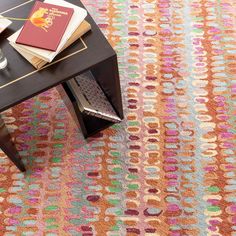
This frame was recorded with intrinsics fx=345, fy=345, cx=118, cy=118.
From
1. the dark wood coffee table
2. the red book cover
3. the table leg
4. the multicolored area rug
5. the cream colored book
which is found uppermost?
the red book cover

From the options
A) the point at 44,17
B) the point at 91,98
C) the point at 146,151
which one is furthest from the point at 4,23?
the point at 146,151

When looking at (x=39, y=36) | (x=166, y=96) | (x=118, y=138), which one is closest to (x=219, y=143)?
(x=166, y=96)

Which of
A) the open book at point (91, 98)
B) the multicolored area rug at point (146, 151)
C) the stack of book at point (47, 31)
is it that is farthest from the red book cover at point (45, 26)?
the multicolored area rug at point (146, 151)

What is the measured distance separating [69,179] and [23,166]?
201 millimetres

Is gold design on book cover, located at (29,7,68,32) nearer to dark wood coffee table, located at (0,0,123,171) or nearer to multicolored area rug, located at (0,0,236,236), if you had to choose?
dark wood coffee table, located at (0,0,123,171)

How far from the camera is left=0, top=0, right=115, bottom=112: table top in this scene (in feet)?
3.68

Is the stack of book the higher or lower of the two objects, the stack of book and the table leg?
the higher

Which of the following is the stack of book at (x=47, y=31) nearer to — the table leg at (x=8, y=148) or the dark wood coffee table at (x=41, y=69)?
the dark wood coffee table at (x=41, y=69)

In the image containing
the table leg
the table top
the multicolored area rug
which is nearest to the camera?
the table top

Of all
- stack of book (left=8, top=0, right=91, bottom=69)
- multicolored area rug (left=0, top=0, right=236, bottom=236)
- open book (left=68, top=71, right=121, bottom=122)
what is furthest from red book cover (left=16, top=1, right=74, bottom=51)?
multicolored area rug (left=0, top=0, right=236, bottom=236)

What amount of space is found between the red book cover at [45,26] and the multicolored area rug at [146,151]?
33 centimetres

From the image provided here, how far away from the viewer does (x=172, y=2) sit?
6.19 ft

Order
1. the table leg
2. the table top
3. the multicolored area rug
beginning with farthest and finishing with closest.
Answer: the multicolored area rug, the table leg, the table top

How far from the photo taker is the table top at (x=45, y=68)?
1122 mm
